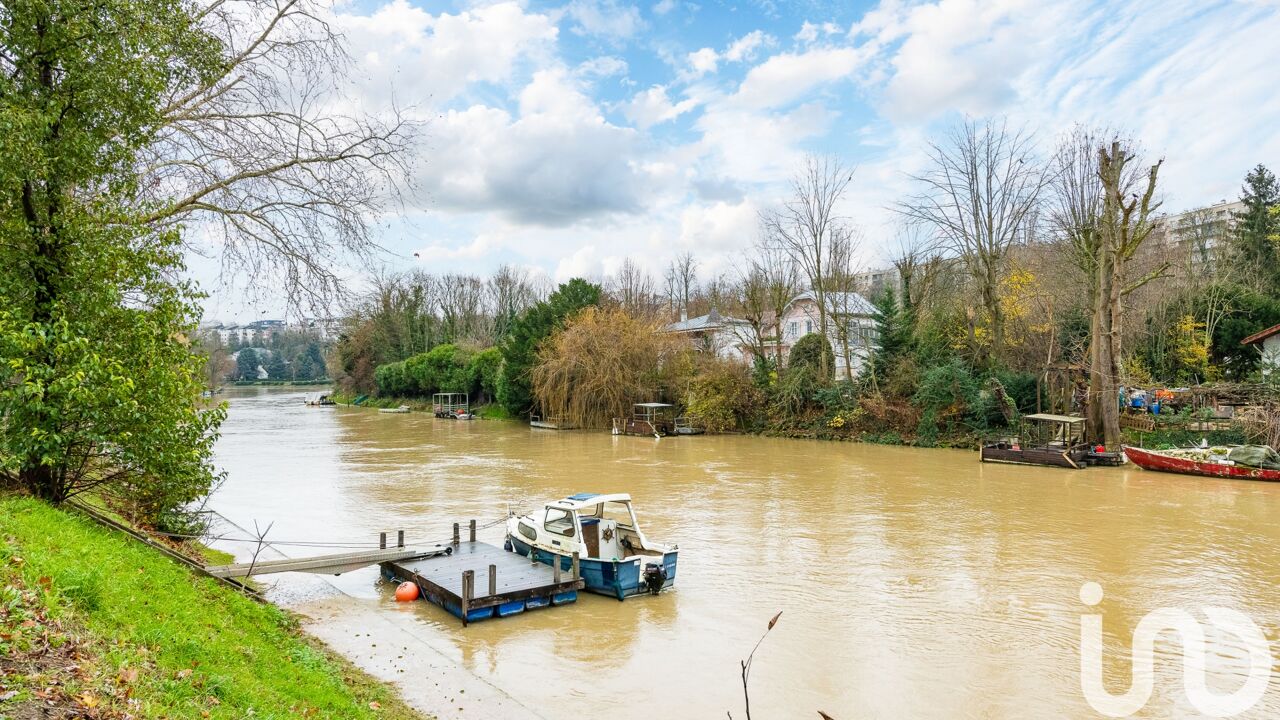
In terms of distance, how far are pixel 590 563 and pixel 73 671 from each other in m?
8.21

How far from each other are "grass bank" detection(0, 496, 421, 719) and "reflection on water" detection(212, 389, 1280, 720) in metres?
2.64

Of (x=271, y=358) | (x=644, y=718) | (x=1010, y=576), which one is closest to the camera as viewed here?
(x=644, y=718)

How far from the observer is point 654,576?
38.6 feet

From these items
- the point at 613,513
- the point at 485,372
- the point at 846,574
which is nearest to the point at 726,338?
the point at 485,372

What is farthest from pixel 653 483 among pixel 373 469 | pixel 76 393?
pixel 76 393

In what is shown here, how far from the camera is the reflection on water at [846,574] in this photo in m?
8.62

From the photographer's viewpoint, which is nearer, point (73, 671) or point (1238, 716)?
point (73, 671)

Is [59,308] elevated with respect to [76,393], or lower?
elevated

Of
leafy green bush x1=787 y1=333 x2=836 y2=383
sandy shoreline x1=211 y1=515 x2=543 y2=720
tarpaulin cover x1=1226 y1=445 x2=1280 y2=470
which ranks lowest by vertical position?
sandy shoreline x1=211 y1=515 x2=543 y2=720

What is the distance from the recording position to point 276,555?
14297 millimetres

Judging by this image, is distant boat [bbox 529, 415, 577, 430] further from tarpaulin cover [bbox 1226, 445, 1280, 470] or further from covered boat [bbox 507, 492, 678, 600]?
tarpaulin cover [bbox 1226, 445, 1280, 470]

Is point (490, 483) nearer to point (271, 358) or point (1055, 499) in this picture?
point (1055, 499)

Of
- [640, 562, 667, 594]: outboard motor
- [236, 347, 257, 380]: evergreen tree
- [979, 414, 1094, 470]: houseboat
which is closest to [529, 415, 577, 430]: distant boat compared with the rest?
[979, 414, 1094, 470]: houseboat

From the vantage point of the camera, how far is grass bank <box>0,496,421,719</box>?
414cm
